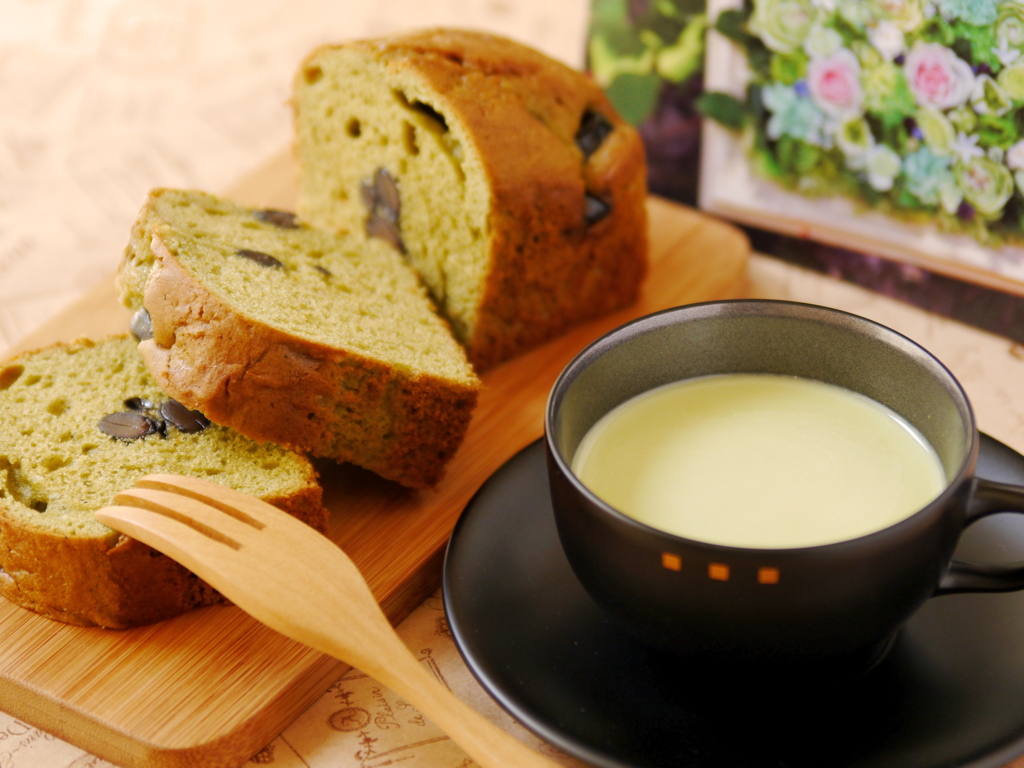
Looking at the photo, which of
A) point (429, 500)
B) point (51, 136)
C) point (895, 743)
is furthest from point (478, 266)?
point (51, 136)

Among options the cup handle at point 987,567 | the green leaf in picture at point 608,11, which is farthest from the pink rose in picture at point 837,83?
the cup handle at point 987,567

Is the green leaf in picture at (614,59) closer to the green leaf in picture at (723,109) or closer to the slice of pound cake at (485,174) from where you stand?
the green leaf in picture at (723,109)

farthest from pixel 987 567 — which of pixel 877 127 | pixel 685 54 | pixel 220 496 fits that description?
pixel 685 54

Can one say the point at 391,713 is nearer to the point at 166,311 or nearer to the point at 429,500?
the point at 429,500

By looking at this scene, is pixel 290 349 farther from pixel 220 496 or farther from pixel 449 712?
pixel 449 712

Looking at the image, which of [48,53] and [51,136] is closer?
[51,136]

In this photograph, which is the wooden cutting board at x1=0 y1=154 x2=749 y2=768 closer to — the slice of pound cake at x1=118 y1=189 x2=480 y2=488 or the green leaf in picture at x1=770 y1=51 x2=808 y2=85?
the slice of pound cake at x1=118 y1=189 x2=480 y2=488

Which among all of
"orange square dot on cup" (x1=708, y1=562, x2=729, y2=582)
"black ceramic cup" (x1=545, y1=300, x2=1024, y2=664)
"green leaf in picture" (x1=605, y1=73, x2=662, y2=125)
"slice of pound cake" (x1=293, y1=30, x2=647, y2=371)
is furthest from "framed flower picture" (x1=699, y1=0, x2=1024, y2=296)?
"orange square dot on cup" (x1=708, y1=562, x2=729, y2=582)
